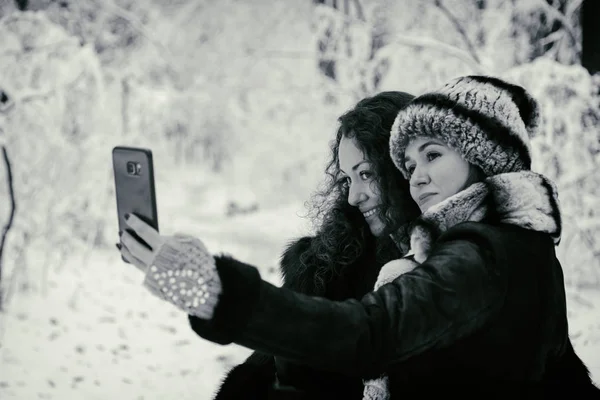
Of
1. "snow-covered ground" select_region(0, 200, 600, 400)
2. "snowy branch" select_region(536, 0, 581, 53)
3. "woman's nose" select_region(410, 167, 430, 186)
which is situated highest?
"snowy branch" select_region(536, 0, 581, 53)

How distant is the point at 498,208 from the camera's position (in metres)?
1.11

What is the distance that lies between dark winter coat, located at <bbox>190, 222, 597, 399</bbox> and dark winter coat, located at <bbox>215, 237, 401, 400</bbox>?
1.48ft

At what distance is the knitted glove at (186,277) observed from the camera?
90 centimetres

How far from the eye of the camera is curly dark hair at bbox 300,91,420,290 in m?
1.67

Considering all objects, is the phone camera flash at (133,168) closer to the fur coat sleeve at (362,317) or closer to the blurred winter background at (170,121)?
the fur coat sleeve at (362,317)

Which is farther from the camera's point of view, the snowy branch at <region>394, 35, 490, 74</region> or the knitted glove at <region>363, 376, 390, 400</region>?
the snowy branch at <region>394, 35, 490, 74</region>

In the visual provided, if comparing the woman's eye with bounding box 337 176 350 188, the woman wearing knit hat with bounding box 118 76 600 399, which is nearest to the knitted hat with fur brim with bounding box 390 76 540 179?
the woman wearing knit hat with bounding box 118 76 600 399

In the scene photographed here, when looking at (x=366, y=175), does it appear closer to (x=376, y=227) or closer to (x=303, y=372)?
(x=376, y=227)

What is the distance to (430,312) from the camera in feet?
3.09

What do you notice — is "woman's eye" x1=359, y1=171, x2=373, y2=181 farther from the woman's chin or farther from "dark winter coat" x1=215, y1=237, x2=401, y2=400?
"dark winter coat" x1=215, y1=237, x2=401, y2=400

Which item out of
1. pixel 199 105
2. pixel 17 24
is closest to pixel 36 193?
pixel 17 24

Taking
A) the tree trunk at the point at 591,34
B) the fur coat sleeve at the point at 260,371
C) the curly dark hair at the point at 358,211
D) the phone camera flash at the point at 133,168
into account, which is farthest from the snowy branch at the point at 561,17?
the phone camera flash at the point at 133,168

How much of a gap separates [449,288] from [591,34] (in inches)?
61.7

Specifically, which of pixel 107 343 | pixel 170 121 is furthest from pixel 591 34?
pixel 170 121
